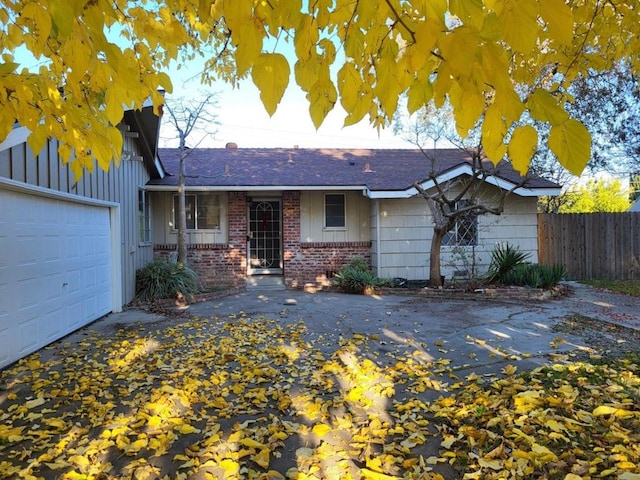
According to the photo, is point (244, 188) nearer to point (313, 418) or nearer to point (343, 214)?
point (343, 214)

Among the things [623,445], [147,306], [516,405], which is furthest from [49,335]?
[623,445]

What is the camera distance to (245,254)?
13.1m

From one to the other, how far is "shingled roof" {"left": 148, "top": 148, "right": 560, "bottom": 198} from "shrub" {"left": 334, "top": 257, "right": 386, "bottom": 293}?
2.24 m

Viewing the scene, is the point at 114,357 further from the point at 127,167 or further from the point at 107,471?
the point at 127,167

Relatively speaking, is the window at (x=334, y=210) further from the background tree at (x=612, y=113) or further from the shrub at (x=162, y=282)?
the background tree at (x=612, y=113)

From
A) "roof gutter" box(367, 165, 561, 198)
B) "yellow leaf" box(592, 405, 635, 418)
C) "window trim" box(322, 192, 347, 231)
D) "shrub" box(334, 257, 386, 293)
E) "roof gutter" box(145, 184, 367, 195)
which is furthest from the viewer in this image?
"window trim" box(322, 192, 347, 231)

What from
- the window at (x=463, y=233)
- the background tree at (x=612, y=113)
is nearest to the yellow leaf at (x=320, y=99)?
the window at (x=463, y=233)

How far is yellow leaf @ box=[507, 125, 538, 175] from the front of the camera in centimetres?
152

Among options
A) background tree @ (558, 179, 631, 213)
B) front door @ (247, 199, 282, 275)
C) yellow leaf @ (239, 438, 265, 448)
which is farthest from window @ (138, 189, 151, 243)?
background tree @ (558, 179, 631, 213)

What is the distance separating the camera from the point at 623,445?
2.91 metres

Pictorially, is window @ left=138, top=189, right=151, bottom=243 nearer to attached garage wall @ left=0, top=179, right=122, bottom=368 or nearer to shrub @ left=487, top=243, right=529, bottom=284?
attached garage wall @ left=0, top=179, right=122, bottom=368

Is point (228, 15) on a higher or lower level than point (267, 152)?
lower

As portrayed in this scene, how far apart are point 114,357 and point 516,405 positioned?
486cm

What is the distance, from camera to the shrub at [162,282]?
10180 millimetres
